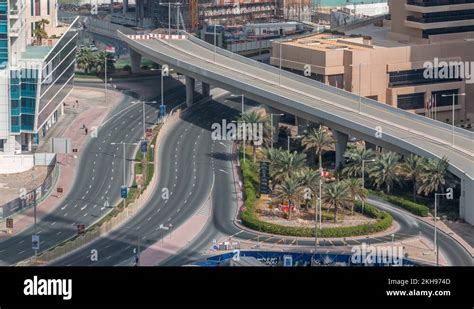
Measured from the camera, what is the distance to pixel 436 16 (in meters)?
136

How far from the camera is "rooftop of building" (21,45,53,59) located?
4313 inches

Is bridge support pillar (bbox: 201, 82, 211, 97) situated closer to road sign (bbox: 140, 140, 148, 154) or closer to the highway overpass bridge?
the highway overpass bridge

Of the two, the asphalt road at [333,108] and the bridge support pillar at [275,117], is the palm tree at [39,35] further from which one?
the bridge support pillar at [275,117]

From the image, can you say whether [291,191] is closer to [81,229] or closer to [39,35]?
[81,229]

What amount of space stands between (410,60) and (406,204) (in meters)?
40.7

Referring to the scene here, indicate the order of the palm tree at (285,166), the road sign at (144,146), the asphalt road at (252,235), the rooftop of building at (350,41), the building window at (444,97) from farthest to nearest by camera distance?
1. the rooftop of building at (350,41)
2. the building window at (444,97)
3. the road sign at (144,146)
4. the palm tree at (285,166)
5. the asphalt road at (252,235)

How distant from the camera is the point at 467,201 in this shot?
89875 mm

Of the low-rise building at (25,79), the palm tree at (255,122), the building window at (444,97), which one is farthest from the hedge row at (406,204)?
the building window at (444,97)

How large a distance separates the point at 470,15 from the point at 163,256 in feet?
236

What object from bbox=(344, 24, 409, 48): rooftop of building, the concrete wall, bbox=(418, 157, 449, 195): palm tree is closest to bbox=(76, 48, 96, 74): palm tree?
the concrete wall

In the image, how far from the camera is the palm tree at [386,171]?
9675 cm

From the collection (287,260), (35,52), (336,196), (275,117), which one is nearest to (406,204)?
(336,196)

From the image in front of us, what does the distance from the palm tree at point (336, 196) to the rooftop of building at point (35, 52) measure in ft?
110
